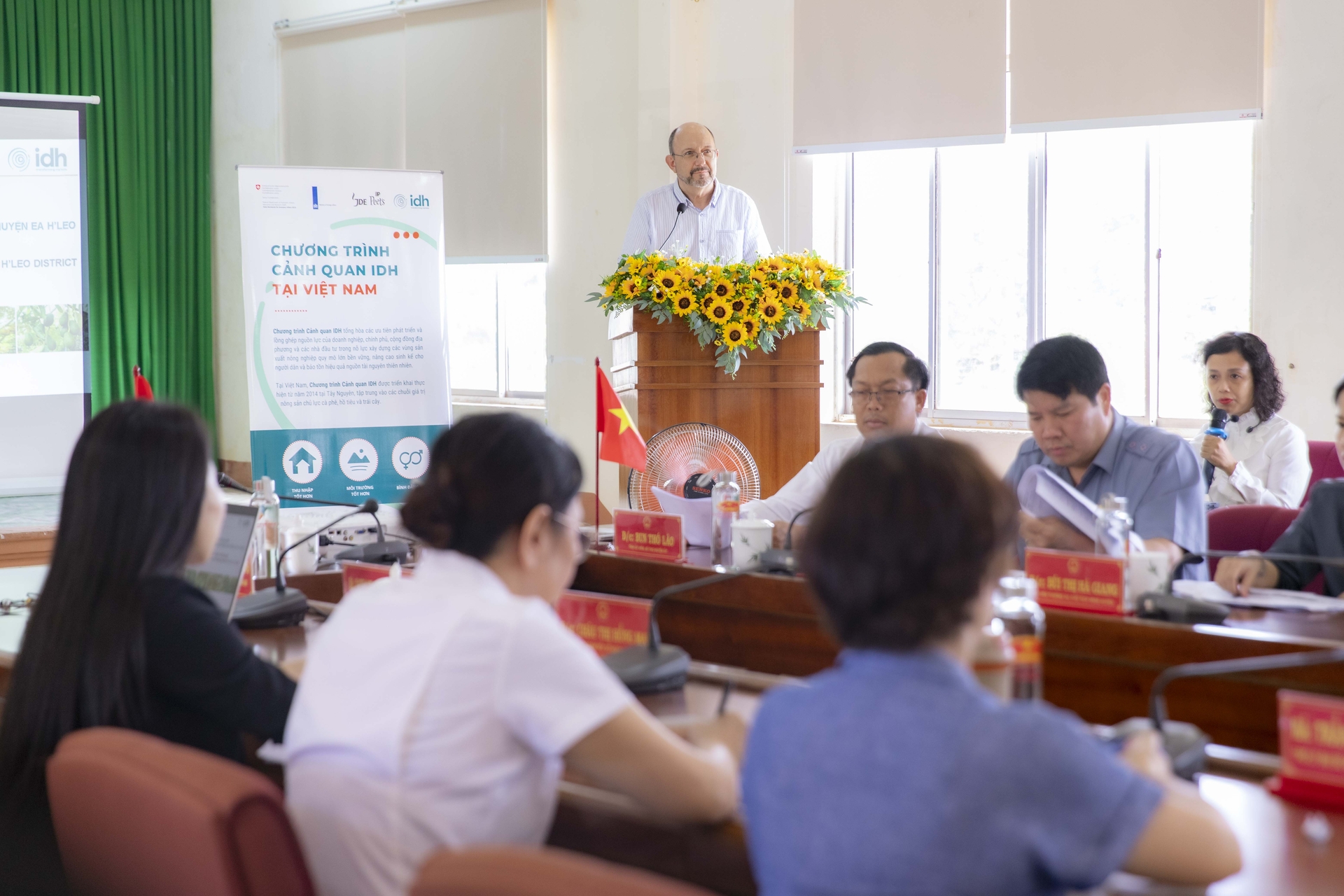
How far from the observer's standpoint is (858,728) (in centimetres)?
88

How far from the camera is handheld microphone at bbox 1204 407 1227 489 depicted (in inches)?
159

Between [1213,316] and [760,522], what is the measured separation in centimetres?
350

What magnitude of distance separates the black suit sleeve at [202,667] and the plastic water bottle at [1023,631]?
37.1 inches

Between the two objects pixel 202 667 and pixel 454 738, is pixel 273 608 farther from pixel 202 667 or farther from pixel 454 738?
pixel 454 738

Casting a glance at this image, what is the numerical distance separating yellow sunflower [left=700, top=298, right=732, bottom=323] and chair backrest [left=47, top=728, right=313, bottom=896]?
2.90m

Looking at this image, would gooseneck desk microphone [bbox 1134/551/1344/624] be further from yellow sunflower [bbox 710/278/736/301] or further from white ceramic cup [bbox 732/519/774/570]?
yellow sunflower [bbox 710/278/736/301]

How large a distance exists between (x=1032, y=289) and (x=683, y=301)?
237 cm

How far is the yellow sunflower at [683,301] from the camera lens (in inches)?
151

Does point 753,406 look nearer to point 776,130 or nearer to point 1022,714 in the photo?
point 776,130

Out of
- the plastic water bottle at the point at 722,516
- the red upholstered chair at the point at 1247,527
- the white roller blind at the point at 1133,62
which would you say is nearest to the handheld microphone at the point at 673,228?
the white roller blind at the point at 1133,62

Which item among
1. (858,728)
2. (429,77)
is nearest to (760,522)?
(858,728)

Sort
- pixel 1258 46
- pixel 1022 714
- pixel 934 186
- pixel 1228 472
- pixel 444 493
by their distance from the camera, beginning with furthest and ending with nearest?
pixel 934 186 < pixel 1258 46 < pixel 1228 472 < pixel 444 493 < pixel 1022 714

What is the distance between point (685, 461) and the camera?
3369 millimetres

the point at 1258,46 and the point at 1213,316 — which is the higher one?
the point at 1258,46
